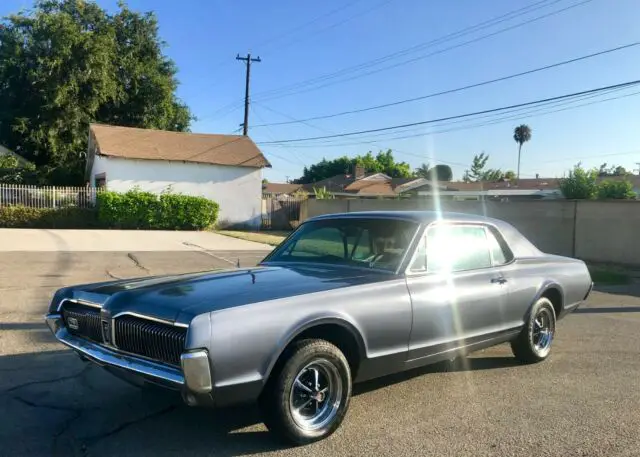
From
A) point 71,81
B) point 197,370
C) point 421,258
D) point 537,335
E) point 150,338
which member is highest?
point 71,81

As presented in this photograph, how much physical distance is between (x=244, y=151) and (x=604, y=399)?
30.4m

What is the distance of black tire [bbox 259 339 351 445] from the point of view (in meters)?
3.53

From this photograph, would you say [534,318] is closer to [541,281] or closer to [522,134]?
[541,281]

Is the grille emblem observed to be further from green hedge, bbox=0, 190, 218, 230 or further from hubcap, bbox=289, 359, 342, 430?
green hedge, bbox=0, 190, 218, 230

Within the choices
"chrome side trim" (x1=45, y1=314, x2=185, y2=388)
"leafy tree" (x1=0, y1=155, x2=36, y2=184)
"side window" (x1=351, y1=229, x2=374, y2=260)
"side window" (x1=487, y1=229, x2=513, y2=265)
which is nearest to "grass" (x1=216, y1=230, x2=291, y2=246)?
"leafy tree" (x1=0, y1=155, x2=36, y2=184)

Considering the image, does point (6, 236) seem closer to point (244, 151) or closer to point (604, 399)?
point (244, 151)

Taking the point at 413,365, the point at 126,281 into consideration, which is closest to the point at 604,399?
the point at 413,365

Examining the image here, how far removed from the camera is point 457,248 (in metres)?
5.09

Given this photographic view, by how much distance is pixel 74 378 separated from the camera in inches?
198

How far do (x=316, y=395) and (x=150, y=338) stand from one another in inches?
45.1

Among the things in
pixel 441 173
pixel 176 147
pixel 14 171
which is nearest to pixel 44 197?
pixel 14 171

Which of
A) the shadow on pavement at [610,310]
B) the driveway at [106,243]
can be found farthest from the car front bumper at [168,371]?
the driveway at [106,243]

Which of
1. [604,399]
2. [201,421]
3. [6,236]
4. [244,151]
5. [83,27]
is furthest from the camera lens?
[83,27]

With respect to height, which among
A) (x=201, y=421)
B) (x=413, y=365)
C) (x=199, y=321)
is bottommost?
(x=201, y=421)
